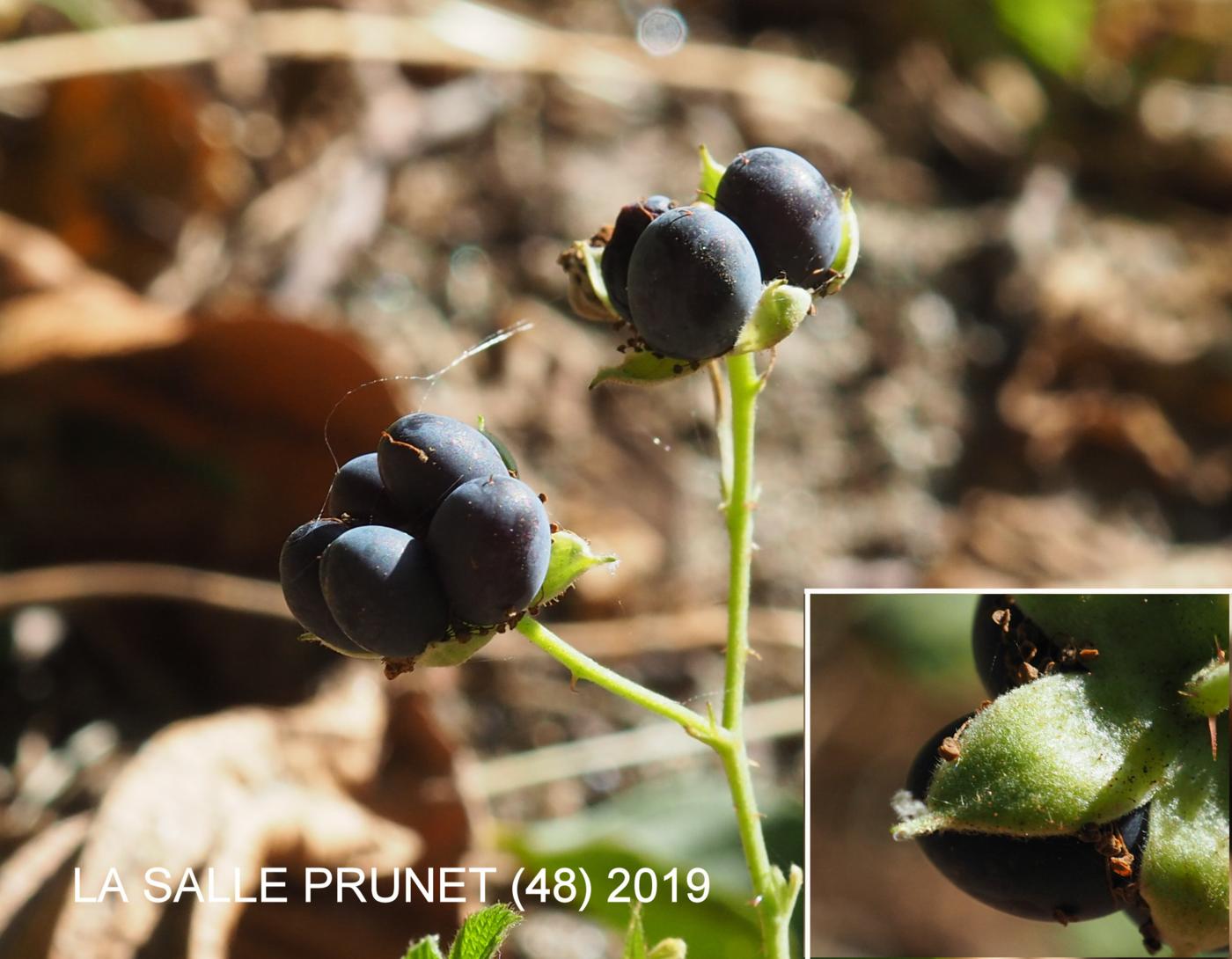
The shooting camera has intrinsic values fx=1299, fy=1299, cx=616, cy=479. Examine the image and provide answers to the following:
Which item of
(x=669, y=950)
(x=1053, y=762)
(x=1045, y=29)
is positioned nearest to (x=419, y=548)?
(x=669, y=950)

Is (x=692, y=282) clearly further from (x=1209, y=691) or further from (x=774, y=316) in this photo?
(x=1209, y=691)

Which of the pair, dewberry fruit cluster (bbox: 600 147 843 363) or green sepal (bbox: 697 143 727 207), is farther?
green sepal (bbox: 697 143 727 207)

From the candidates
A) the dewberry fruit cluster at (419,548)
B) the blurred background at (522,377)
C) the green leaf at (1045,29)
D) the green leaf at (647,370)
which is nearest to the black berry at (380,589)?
the dewberry fruit cluster at (419,548)

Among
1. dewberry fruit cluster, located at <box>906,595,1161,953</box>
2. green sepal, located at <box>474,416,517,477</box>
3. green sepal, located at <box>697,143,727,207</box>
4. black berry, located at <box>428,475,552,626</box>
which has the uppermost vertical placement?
green sepal, located at <box>697,143,727,207</box>

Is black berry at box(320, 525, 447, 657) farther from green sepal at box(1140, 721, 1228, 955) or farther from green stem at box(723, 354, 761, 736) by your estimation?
green sepal at box(1140, 721, 1228, 955)

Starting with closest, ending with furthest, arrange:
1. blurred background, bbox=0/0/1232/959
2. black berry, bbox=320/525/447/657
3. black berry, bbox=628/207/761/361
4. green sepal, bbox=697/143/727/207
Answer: black berry, bbox=320/525/447/657
black berry, bbox=628/207/761/361
green sepal, bbox=697/143/727/207
blurred background, bbox=0/0/1232/959

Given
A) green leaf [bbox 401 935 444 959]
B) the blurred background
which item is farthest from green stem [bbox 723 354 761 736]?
the blurred background

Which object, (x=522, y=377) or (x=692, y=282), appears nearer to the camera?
(x=692, y=282)
